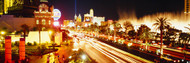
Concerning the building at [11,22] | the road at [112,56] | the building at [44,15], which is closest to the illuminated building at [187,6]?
the road at [112,56]

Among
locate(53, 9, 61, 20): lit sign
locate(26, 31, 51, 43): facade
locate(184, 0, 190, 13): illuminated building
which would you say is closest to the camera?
locate(26, 31, 51, 43): facade

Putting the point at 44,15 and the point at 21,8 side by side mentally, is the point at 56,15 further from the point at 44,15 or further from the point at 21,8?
the point at 21,8

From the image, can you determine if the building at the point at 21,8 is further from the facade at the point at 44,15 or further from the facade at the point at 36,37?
the facade at the point at 36,37

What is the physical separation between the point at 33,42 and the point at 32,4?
36.1 metres

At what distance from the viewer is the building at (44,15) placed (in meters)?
50.7

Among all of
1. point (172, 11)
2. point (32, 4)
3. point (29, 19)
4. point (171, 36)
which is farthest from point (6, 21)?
point (172, 11)

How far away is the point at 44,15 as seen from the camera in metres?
51.3

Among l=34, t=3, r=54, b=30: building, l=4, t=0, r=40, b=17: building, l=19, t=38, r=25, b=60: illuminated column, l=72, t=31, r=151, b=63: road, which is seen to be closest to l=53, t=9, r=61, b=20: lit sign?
l=34, t=3, r=54, b=30: building

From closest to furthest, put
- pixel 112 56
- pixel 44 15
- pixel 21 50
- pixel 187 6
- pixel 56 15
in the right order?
pixel 21 50, pixel 112 56, pixel 56 15, pixel 187 6, pixel 44 15

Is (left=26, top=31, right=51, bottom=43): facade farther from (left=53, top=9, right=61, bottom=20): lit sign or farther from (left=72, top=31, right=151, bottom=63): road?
(left=53, top=9, right=61, bottom=20): lit sign

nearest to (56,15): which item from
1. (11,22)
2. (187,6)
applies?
(11,22)

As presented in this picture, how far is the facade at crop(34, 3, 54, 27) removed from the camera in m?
50.8

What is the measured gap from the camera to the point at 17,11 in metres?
58.1

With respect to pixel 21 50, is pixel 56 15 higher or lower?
higher
